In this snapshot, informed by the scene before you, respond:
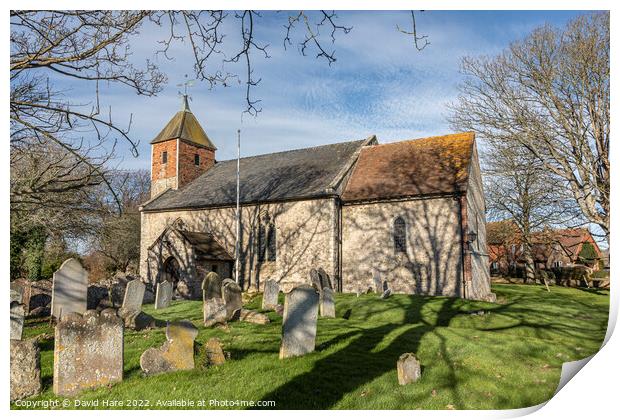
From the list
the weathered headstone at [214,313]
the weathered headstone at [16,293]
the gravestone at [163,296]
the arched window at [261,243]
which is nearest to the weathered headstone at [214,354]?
the weathered headstone at [214,313]

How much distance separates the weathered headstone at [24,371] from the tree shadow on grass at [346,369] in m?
2.64

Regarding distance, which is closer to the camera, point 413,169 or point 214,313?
point 214,313

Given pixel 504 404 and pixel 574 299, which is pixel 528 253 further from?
pixel 504 404

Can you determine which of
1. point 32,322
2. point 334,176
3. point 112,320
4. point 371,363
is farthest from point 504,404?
point 334,176

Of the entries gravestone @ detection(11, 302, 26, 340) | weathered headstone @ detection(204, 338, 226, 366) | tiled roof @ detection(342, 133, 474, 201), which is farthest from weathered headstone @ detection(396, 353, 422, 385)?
tiled roof @ detection(342, 133, 474, 201)

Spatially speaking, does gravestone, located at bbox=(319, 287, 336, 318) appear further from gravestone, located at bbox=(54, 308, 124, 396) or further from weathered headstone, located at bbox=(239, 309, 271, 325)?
gravestone, located at bbox=(54, 308, 124, 396)

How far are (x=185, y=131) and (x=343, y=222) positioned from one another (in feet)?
34.2

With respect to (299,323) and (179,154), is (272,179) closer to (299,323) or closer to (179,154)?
(179,154)

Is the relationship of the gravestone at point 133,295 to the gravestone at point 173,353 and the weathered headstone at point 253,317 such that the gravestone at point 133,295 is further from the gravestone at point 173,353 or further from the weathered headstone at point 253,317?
the gravestone at point 173,353

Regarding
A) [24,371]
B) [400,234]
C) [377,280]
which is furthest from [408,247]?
[24,371]

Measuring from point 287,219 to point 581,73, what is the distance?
11.1m

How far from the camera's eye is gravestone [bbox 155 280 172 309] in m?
12.9

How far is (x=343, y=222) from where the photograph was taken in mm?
16828

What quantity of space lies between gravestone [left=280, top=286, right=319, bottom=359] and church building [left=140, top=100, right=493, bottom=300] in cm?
903
